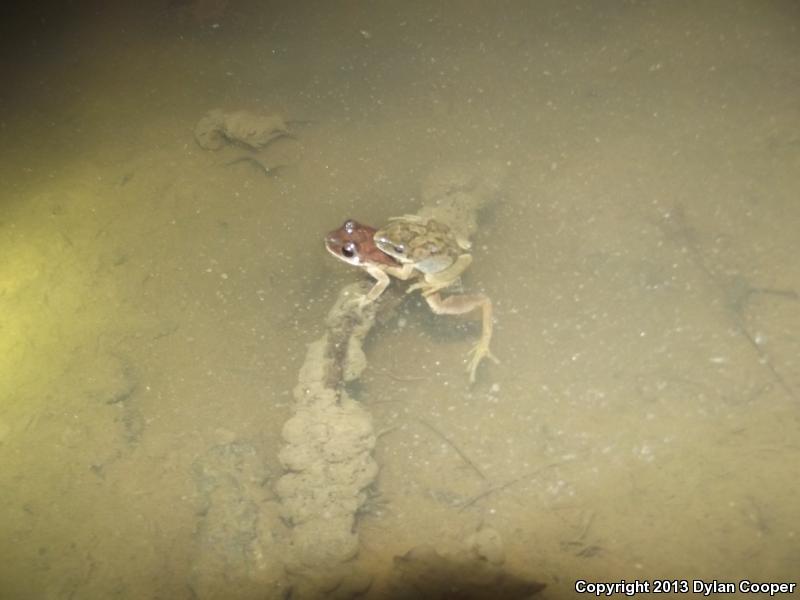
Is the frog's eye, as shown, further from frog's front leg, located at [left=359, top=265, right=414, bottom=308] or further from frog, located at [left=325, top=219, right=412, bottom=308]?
frog's front leg, located at [left=359, top=265, right=414, bottom=308]

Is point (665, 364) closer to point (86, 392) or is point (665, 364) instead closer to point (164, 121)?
point (86, 392)

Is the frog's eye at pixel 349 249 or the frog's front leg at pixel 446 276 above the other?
the frog's eye at pixel 349 249

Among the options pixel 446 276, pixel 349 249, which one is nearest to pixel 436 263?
pixel 446 276

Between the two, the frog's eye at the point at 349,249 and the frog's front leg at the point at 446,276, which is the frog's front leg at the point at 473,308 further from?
the frog's eye at the point at 349,249

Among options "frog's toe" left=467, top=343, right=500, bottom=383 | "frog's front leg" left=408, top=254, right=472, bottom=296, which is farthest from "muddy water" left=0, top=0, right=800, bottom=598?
Result: "frog's front leg" left=408, top=254, right=472, bottom=296

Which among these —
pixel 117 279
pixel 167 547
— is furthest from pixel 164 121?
pixel 167 547

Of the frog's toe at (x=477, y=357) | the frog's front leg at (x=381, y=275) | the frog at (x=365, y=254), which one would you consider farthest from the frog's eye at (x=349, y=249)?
the frog's toe at (x=477, y=357)

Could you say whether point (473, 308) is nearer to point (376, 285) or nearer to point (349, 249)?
point (376, 285)
